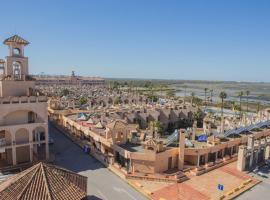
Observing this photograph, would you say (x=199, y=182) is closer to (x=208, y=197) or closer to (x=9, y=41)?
(x=208, y=197)

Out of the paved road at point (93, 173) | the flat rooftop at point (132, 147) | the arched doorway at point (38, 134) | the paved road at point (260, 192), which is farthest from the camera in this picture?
the arched doorway at point (38, 134)

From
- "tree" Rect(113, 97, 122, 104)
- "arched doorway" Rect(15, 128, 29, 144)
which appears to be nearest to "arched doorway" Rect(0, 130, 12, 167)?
"arched doorway" Rect(15, 128, 29, 144)

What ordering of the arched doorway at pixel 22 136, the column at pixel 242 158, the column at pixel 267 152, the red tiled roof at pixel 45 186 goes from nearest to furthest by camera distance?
the red tiled roof at pixel 45 186, the arched doorway at pixel 22 136, the column at pixel 242 158, the column at pixel 267 152

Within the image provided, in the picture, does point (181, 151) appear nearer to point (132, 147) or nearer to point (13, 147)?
point (132, 147)

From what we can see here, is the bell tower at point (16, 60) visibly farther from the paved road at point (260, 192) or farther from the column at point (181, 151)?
the paved road at point (260, 192)

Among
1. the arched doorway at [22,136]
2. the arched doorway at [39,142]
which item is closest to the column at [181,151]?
the arched doorway at [39,142]

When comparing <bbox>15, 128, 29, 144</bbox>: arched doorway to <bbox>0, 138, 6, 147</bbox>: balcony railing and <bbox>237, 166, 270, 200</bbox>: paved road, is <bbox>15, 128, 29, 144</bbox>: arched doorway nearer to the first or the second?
<bbox>0, 138, 6, 147</bbox>: balcony railing
